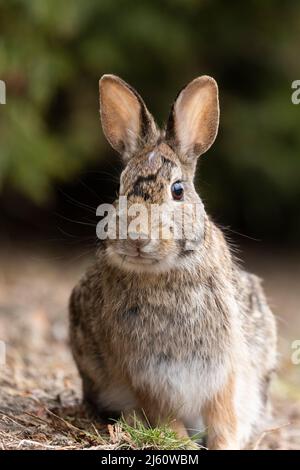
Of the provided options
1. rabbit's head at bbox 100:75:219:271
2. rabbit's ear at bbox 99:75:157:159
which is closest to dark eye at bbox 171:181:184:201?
rabbit's head at bbox 100:75:219:271

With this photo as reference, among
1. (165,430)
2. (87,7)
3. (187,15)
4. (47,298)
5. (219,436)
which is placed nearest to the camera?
(165,430)

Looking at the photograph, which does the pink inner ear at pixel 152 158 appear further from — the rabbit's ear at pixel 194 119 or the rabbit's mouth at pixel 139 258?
the rabbit's mouth at pixel 139 258

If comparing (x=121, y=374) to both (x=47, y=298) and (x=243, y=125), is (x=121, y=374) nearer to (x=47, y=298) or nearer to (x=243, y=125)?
(x=47, y=298)

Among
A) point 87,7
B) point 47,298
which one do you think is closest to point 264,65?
point 87,7

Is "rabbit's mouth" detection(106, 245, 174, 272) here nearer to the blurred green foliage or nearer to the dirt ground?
the dirt ground

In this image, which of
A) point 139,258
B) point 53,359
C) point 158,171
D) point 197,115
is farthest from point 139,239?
point 53,359

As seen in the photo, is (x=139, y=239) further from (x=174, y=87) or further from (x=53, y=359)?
(x=174, y=87)
